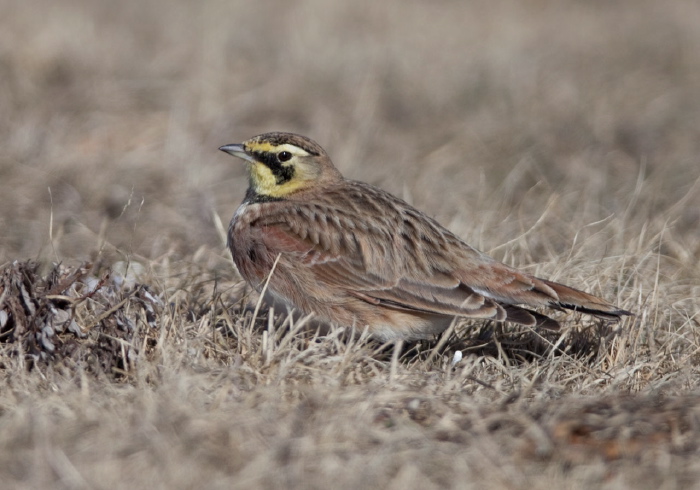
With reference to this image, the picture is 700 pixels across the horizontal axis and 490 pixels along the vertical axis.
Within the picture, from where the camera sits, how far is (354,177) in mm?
8648

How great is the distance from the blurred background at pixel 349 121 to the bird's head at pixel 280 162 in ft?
3.04

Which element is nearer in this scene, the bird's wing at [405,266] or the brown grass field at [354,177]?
the brown grass field at [354,177]

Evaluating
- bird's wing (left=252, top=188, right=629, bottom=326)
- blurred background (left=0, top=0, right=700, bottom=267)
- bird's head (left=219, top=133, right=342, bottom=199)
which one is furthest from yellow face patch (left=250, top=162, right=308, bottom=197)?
blurred background (left=0, top=0, right=700, bottom=267)

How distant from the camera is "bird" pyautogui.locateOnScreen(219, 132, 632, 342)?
5039 millimetres

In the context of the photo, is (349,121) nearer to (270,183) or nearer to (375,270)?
(270,183)

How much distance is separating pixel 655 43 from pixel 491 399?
9.25 metres

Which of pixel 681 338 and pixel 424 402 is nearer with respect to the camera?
pixel 424 402

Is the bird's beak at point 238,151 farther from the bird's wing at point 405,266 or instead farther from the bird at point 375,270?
the bird's wing at point 405,266

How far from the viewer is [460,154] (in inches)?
368

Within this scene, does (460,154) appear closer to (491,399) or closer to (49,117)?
(49,117)

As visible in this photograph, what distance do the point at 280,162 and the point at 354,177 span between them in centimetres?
302

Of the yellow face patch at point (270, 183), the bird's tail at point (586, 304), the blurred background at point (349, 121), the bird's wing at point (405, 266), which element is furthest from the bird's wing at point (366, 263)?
the blurred background at point (349, 121)

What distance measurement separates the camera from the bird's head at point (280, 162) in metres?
5.62

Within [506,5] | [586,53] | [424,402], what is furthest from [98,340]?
[506,5]
